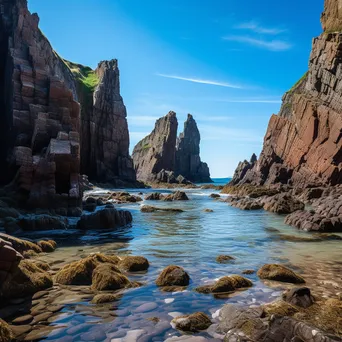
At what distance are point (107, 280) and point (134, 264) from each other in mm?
2419

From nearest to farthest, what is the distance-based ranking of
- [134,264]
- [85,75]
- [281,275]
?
[281,275] → [134,264] → [85,75]

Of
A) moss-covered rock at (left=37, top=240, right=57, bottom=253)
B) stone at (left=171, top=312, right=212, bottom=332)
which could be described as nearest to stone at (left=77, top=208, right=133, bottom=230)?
moss-covered rock at (left=37, top=240, right=57, bottom=253)

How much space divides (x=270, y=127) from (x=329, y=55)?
23581 mm

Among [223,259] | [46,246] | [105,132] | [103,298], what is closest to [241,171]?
[105,132]

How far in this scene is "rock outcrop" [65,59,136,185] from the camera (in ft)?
329

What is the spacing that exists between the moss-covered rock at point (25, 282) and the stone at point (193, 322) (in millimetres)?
4323

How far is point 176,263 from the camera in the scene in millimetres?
13070

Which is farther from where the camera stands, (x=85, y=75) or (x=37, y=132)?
(x=85, y=75)

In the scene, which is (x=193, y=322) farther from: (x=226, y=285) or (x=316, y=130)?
(x=316, y=130)

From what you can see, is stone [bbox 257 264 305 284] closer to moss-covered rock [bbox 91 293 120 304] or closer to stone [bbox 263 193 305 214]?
moss-covered rock [bbox 91 293 120 304]

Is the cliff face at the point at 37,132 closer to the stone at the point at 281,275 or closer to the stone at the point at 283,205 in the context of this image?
the stone at the point at 281,275

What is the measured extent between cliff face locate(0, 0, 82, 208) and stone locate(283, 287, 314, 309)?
73.9 ft

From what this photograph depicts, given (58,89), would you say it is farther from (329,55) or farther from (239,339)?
(329,55)

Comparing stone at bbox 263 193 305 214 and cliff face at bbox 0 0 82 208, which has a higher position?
cliff face at bbox 0 0 82 208
